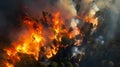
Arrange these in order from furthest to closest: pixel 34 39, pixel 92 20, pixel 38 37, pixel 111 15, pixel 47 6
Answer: pixel 111 15, pixel 92 20, pixel 38 37, pixel 34 39, pixel 47 6

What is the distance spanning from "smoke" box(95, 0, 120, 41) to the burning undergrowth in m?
2.19

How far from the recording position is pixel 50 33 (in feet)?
207

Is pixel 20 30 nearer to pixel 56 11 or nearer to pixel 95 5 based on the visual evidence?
pixel 56 11

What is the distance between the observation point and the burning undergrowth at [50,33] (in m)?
59.9

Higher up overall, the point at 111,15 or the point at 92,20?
the point at 111,15

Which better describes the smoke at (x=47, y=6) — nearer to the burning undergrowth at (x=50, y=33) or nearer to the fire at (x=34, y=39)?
the burning undergrowth at (x=50, y=33)

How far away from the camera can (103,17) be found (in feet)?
228

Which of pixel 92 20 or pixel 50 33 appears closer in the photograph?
pixel 50 33

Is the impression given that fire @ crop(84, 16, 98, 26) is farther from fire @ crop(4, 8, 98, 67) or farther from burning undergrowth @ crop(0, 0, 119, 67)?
fire @ crop(4, 8, 98, 67)

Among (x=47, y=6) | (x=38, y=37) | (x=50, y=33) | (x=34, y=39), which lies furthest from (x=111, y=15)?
(x=34, y=39)

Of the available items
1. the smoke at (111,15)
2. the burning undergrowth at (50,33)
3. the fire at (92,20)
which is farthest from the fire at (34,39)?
the smoke at (111,15)

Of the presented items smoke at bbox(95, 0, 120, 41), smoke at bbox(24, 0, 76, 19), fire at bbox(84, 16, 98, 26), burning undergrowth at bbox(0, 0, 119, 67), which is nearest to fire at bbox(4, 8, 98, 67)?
burning undergrowth at bbox(0, 0, 119, 67)

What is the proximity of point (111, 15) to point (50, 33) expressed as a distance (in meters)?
13.8

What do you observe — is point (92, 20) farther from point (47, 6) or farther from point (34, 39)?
point (34, 39)
